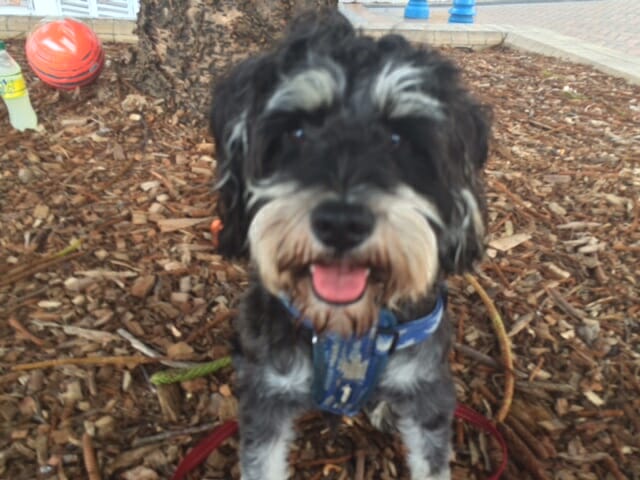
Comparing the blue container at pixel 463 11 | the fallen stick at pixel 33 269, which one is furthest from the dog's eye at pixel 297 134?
the blue container at pixel 463 11

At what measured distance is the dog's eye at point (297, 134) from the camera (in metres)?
1.86

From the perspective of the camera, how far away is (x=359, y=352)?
199 cm

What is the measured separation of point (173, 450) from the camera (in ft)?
7.85

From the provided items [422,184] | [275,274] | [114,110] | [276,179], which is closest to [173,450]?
[275,274]

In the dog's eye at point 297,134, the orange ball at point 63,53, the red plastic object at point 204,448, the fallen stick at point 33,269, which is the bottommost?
the red plastic object at point 204,448

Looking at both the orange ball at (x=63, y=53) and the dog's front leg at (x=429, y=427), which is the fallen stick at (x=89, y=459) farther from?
the orange ball at (x=63, y=53)

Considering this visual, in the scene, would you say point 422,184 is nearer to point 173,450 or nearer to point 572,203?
point 173,450

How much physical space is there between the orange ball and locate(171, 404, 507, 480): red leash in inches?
128

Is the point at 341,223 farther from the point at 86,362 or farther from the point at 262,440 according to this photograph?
the point at 86,362

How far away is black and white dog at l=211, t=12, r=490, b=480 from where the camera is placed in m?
1.63

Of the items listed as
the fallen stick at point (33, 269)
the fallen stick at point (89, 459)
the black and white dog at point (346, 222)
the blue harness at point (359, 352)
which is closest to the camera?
the black and white dog at point (346, 222)

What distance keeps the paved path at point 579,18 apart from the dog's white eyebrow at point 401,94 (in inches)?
415

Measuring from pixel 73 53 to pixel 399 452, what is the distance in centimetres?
379

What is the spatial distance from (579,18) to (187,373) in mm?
16619
